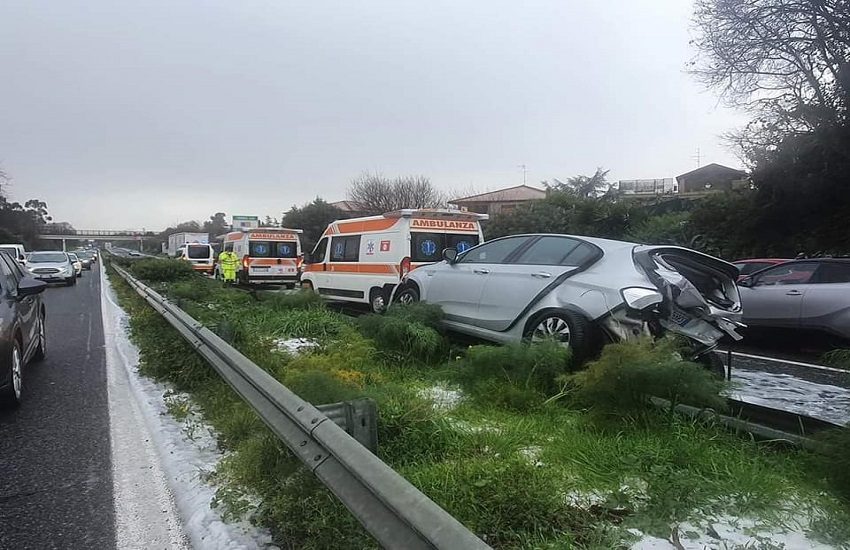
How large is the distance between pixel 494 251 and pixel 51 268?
23909 millimetres

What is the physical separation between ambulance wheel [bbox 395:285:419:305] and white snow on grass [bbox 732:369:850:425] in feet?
13.6

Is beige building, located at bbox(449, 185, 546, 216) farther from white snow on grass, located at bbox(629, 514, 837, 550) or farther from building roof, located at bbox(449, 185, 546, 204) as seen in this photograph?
white snow on grass, located at bbox(629, 514, 837, 550)

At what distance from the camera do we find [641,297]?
219 inches

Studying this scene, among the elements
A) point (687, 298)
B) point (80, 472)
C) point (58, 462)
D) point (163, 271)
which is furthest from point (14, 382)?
point (163, 271)

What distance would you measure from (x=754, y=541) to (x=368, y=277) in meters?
10.3

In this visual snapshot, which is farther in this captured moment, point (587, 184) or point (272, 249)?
point (587, 184)

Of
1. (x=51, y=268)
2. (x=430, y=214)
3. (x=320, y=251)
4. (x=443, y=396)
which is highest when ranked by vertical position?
(x=430, y=214)

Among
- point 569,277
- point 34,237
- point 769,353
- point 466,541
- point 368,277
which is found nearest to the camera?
point 466,541

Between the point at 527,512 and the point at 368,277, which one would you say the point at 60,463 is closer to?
the point at 527,512

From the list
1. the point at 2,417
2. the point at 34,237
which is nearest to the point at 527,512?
the point at 2,417

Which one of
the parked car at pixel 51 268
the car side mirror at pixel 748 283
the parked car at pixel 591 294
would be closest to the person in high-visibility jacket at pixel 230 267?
the parked car at pixel 51 268

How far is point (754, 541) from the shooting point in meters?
2.73

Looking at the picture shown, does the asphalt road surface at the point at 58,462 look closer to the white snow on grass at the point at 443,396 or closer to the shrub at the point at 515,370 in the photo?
the white snow on grass at the point at 443,396

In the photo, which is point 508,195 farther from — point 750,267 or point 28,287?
point 28,287
